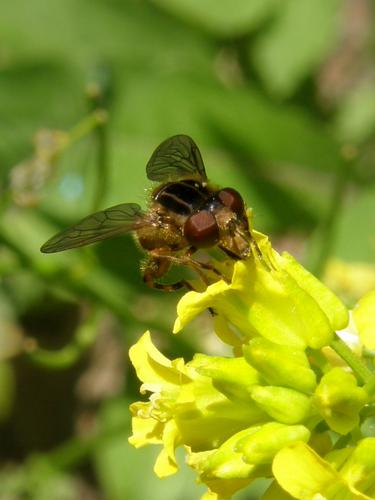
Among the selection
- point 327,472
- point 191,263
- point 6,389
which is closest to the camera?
point 327,472

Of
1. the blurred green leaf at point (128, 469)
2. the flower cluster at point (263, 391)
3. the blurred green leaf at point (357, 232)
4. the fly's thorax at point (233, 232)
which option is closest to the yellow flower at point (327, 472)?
the flower cluster at point (263, 391)

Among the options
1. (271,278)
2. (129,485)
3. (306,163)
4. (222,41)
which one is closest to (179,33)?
(222,41)

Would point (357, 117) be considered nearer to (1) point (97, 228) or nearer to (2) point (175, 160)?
(2) point (175, 160)

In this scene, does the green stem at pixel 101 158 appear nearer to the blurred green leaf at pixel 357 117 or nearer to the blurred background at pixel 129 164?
the blurred background at pixel 129 164

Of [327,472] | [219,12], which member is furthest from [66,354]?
[219,12]

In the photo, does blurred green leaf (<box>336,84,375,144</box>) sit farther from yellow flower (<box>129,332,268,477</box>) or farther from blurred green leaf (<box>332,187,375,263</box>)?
yellow flower (<box>129,332,268,477</box>)

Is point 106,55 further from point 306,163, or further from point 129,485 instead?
point 129,485
